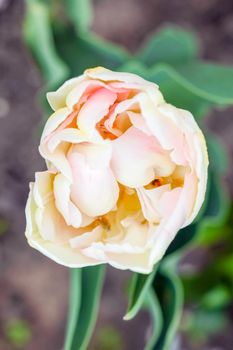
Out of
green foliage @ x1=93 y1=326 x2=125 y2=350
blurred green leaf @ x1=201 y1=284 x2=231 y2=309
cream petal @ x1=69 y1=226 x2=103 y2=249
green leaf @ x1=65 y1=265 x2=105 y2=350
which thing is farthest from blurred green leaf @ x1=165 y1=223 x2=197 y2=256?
green foliage @ x1=93 y1=326 x2=125 y2=350

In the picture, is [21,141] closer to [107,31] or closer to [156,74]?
[107,31]

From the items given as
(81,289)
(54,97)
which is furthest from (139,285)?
(54,97)

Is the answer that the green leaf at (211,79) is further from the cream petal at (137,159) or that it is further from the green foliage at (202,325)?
the green foliage at (202,325)

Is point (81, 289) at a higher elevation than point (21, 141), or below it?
higher

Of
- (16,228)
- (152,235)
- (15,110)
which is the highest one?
(152,235)

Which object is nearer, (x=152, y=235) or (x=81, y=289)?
(x=152, y=235)

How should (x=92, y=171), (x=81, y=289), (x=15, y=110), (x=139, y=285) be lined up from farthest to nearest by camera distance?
(x=15, y=110) → (x=81, y=289) → (x=139, y=285) → (x=92, y=171)

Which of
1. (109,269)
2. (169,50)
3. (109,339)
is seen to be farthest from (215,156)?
(109,339)

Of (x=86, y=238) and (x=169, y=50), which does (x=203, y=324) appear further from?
(x=86, y=238)
